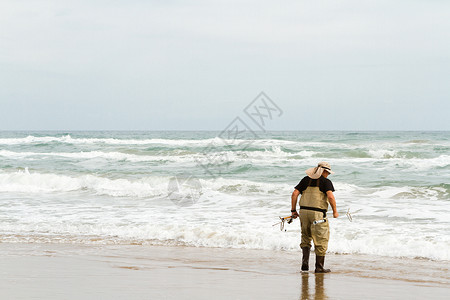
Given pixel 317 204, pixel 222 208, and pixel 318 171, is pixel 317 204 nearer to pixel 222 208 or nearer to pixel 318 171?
pixel 318 171

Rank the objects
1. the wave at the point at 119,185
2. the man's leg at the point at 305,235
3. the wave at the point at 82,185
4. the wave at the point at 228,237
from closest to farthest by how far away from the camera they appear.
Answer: the man's leg at the point at 305,235 → the wave at the point at 228,237 → the wave at the point at 119,185 → the wave at the point at 82,185

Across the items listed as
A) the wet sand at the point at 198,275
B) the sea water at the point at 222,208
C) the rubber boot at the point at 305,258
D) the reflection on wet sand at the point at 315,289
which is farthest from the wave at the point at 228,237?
the reflection on wet sand at the point at 315,289

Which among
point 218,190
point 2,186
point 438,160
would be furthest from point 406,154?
point 2,186

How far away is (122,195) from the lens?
13.8 metres

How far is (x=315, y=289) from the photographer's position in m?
5.01

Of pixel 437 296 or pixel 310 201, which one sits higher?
pixel 310 201

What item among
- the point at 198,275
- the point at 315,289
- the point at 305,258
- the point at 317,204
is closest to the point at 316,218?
the point at 317,204

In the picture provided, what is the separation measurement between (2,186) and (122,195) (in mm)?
4902

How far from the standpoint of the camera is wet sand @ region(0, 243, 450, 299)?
15.5ft

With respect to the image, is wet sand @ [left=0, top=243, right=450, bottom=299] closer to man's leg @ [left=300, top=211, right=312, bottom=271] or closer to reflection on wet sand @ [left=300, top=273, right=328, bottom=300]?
reflection on wet sand @ [left=300, top=273, right=328, bottom=300]

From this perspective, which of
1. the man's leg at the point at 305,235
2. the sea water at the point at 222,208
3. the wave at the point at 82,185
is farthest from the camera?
the wave at the point at 82,185

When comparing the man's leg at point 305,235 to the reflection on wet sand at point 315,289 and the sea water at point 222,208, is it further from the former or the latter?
the sea water at point 222,208

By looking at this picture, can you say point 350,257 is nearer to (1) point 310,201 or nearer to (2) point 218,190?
(1) point 310,201

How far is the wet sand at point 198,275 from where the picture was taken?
4.74m
